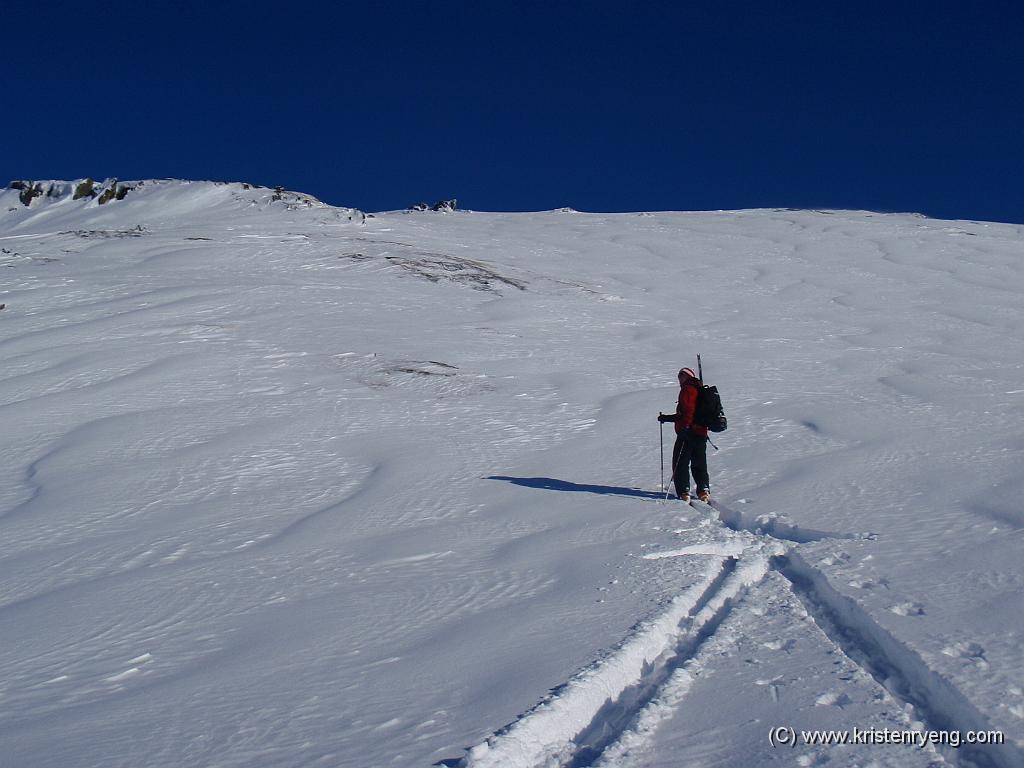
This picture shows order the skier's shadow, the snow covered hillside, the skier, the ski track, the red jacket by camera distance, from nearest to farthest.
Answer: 1. the ski track
2. the snow covered hillside
3. the skier
4. the skier's shadow
5. the red jacket

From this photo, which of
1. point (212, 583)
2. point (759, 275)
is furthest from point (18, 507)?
point (759, 275)

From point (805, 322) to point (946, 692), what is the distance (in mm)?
14088

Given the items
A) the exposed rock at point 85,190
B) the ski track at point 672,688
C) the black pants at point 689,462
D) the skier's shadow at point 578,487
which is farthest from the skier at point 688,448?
the exposed rock at point 85,190

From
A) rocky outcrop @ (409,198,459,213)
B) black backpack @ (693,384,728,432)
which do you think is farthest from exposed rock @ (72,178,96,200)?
black backpack @ (693,384,728,432)

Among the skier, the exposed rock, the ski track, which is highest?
the exposed rock

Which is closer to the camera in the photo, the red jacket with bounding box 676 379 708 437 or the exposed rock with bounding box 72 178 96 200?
the red jacket with bounding box 676 379 708 437

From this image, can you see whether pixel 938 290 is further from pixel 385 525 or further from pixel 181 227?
pixel 181 227

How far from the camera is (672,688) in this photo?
362cm

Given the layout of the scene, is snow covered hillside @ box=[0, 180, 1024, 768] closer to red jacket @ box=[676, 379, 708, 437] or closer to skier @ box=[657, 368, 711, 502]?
skier @ box=[657, 368, 711, 502]

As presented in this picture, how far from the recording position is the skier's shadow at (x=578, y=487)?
7.35 m

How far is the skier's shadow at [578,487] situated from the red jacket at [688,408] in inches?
24.0

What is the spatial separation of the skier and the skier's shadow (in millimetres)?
245

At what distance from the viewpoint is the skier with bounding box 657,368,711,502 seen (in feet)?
23.6

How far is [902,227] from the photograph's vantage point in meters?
33.2
